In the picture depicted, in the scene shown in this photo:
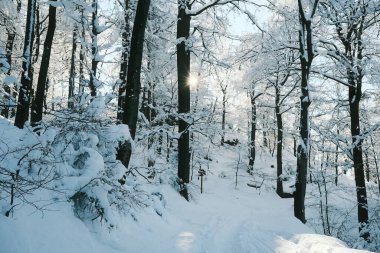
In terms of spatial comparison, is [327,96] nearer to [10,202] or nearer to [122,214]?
[122,214]

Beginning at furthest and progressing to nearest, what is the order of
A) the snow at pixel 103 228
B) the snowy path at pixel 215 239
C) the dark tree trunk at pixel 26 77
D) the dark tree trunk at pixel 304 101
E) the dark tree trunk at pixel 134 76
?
the dark tree trunk at pixel 304 101
the dark tree trunk at pixel 26 77
the dark tree trunk at pixel 134 76
the snowy path at pixel 215 239
the snow at pixel 103 228

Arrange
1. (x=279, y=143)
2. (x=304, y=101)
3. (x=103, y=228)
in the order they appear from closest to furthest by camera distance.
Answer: (x=103, y=228)
(x=304, y=101)
(x=279, y=143)

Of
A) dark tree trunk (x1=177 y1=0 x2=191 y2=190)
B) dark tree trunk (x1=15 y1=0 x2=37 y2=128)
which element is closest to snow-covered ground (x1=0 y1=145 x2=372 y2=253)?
dark tree trunk (x1=177 y1=0 x2=191 y2=190)

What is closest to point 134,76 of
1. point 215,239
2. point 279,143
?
point 215,239

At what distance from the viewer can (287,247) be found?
20.4 ft

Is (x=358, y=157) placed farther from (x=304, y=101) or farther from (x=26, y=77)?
(x=26, y=77)

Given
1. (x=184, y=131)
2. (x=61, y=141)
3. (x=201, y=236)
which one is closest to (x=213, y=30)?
(x=184, y=131)

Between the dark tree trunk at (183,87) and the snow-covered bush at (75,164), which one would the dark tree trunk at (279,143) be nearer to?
the dark tree trunk at (183,87)

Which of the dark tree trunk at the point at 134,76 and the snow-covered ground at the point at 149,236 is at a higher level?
the dark tree trunk at the point at 134,76

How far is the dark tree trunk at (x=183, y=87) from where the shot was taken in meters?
11.7

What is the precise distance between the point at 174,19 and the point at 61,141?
828 centimetres

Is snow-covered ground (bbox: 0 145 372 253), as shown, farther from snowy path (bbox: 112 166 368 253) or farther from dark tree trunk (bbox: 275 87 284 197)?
dark tree trunk (bbox: 275 87 284 197)

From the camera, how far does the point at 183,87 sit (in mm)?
11883

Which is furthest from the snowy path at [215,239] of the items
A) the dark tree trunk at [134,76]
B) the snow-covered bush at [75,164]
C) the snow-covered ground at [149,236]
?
the dark tree trunk at [134,76]
